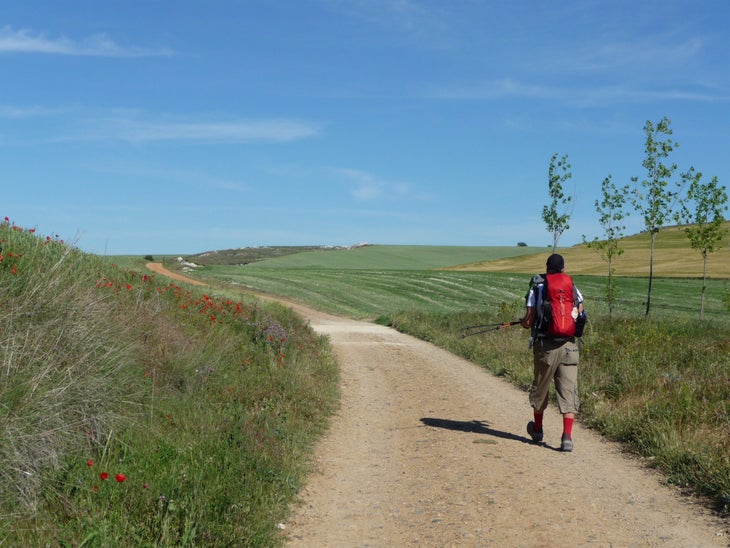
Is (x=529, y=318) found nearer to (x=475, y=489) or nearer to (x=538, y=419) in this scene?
(x=538, y=419)

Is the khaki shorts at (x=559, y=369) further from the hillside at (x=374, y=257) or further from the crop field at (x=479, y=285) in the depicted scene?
the hillside at (x=374, y=257)

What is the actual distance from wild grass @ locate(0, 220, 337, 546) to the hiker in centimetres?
307

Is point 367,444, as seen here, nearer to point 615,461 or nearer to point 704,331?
point 615,461

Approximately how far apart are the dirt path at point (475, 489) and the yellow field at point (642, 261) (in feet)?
175

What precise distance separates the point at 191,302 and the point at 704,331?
12.7 metres

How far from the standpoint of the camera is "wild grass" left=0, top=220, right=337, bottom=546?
517 centimetres

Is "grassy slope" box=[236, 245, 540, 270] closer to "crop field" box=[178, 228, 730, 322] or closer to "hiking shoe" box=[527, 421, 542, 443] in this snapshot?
"crop field" box=[178, 228, 730, 322]

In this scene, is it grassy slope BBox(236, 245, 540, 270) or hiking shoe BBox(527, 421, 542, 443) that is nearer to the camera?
hiking shoe BBox(527, 421, 542, 443)

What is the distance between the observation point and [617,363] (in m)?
12.6

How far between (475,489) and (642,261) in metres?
73.5

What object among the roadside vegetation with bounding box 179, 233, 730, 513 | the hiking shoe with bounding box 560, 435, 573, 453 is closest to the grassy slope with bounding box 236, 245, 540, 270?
the roadside vegetation with bounding box 179, 233, 730, 513

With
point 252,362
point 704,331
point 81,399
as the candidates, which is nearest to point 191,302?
point 252,362

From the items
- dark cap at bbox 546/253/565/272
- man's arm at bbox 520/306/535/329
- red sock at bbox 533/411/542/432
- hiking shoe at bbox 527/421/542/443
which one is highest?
dark cap at bbox 546/253/565/272

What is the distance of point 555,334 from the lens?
8719mm
